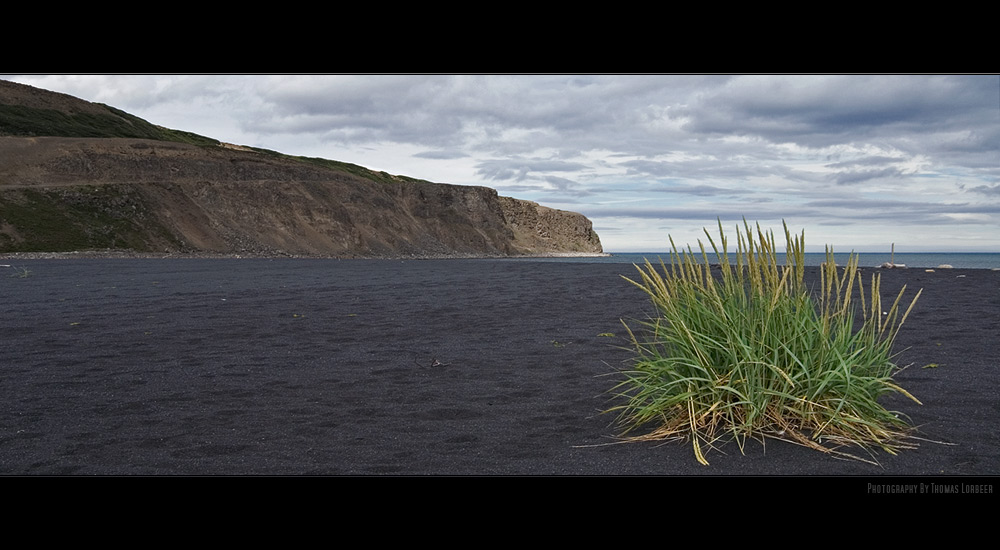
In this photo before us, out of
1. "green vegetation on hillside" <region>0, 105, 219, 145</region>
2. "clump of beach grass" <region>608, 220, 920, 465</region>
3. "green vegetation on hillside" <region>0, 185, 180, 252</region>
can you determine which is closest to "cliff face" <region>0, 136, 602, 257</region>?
"green vegetation on hillside" <region>0, 185, 180, 252</region>

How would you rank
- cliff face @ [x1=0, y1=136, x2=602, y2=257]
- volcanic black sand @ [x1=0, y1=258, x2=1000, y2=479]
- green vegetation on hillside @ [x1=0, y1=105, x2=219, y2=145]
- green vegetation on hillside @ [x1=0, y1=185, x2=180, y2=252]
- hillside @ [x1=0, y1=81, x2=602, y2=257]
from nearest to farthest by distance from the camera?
volcanic black sand @ [x1=0, y1=258, x2=1000, y2=479] → green vegetation on hillside @ [x1=0, y1=185, x2=180, y2=252] → cliff face @ [x1=0, y1=136, x2=602, y2=257] → hillside @ [x1=0, y1=81, x2=602, y2=257] → green vegetation on hillside @ [x1=0, y1=105, x2=219, y2=145]

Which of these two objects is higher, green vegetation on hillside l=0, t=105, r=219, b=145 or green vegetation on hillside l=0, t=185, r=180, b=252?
green vegetation on hillside l=0, t=105, r=219, b=145

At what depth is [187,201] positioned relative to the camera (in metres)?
60.1

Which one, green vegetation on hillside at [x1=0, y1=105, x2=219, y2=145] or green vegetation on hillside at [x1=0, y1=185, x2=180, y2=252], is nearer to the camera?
green vegetation on hillside at [x1=0, y1=185, x2=180, y2=252]

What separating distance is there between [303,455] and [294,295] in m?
12.4

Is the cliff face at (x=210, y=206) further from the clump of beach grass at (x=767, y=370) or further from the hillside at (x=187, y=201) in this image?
the clump of beach grass at (x=767, y=370)

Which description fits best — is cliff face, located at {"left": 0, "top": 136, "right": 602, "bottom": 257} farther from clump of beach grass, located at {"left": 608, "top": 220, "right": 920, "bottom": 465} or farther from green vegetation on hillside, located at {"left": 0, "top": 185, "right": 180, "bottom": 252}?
clump of beach grass, located at {"left": 608, "top": 220, "right": 920, "bottom": 465}

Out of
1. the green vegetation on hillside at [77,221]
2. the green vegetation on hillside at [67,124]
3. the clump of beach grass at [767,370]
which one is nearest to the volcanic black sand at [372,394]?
the clump of beach grass at [767,370]

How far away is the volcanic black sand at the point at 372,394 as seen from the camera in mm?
4422

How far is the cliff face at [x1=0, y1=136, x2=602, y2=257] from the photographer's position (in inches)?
1973

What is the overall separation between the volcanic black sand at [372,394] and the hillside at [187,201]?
136 ft

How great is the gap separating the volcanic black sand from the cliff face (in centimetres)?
4177

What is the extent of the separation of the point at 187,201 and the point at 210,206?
2.35 meters

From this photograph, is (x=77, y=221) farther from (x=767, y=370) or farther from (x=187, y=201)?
(x=767, y=370)
